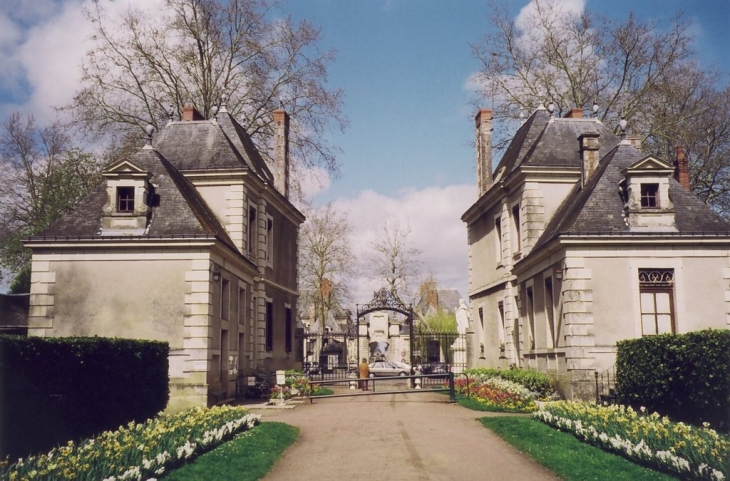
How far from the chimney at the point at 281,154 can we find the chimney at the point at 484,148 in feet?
27.4

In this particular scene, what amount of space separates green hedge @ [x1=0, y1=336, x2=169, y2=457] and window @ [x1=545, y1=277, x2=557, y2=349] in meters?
11.8

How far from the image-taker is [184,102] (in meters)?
33.3

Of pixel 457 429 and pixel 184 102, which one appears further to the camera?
pixel 184 102

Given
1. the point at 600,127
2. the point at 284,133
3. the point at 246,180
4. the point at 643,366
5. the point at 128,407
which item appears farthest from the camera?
the point at 284,133

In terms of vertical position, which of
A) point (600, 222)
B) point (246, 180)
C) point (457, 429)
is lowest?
point (457, 429)

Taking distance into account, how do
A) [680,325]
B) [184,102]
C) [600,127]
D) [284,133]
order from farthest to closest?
[184,102] → [284,133] → [600,127] → [680,325]

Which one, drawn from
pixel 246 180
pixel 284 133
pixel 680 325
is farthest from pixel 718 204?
pixel 246 180

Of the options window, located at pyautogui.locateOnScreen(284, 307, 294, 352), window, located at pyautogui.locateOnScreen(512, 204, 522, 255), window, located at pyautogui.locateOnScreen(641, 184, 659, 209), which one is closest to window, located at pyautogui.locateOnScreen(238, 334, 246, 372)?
window, located at pyautogui.locateOnScreen(284, 307, 294, 352)

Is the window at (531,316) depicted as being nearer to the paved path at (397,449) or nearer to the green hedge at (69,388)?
the paved path at (397,449)

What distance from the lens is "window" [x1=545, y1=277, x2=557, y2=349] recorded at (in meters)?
21.2

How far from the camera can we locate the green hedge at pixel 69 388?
34.6 ft

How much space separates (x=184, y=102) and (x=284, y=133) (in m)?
5.55

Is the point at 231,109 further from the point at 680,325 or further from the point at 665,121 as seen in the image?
the point at 680,325

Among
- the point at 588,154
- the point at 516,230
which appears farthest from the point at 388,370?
the point at 588,154
